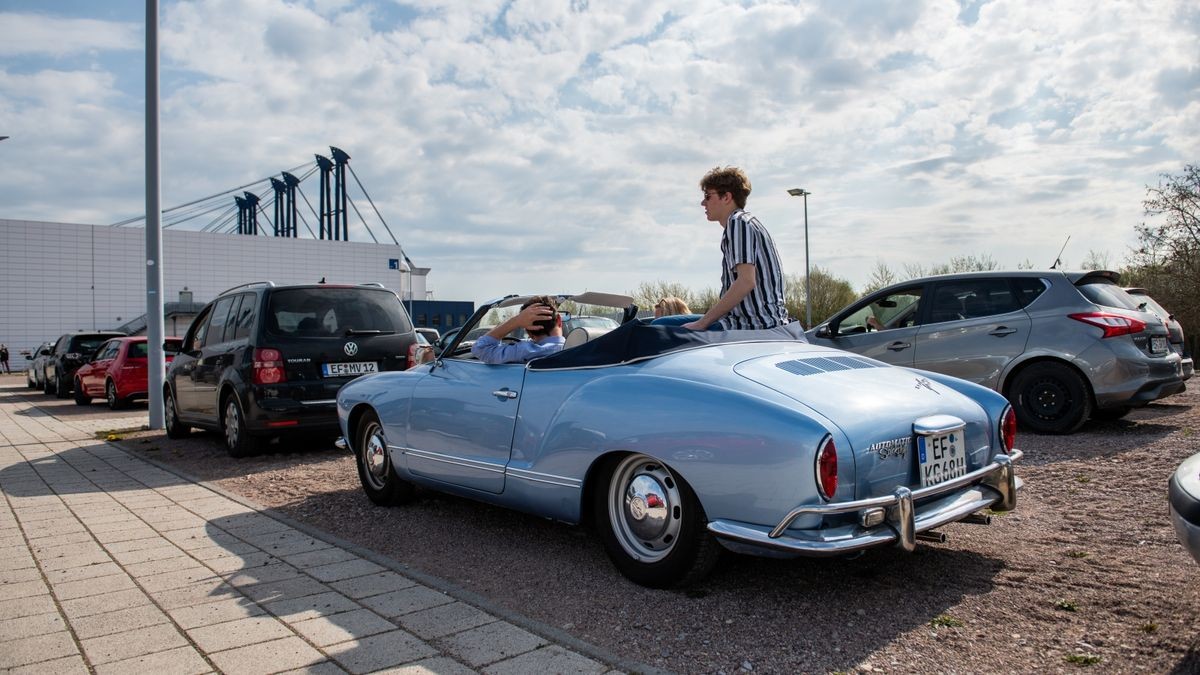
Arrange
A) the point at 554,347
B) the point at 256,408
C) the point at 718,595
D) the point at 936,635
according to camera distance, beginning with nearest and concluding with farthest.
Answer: the point at 936,635 < the point at 718,595 < the point at 554,347 < the point at 256,408

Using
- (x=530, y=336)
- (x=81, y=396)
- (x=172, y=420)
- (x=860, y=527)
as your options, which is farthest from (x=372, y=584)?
(x=81, y=396)

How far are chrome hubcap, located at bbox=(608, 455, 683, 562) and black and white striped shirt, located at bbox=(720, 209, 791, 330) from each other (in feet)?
4.19

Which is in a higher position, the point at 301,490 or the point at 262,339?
the point at 262,339

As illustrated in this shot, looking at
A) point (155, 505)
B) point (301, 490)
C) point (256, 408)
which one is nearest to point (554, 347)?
point (301, 490)

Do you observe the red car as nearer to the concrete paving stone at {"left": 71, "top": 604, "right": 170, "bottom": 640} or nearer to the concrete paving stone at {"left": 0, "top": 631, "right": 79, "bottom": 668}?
the concrete paving stone at {"left": 71, "top": 604, "right": 170, "bottom": 640}

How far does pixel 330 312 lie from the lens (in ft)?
27.4

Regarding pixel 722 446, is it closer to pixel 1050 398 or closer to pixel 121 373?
pixel 1050 398

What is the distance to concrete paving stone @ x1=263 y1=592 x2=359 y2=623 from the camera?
3570 mm

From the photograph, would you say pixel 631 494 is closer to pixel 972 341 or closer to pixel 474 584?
pixel 474 584

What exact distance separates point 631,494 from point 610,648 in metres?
0.79

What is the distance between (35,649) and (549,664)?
2.05 m

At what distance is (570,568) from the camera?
13.7 feet

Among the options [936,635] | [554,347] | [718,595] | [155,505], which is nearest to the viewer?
[936,635]

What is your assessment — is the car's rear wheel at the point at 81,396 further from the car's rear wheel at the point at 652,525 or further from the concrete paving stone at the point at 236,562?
the car's rear wheel at the point at 652,525
